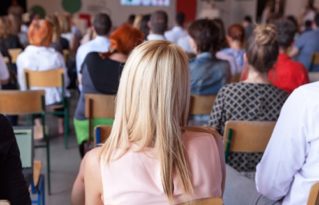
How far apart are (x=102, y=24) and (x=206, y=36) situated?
123 cm

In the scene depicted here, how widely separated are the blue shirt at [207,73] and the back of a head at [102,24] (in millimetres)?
1176

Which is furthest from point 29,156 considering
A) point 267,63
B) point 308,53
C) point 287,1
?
point 287,1

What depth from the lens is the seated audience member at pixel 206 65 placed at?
303cm

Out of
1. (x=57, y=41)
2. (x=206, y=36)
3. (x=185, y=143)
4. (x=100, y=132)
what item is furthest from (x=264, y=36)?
(x=57, y=41)

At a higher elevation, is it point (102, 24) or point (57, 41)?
point (102, 24)

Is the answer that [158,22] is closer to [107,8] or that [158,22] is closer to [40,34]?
[40,34]

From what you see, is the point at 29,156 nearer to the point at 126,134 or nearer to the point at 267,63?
the point at 126,134

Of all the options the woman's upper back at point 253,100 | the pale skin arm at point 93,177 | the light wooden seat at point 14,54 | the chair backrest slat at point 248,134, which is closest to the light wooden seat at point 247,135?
the chair backrest slat at point 248,134

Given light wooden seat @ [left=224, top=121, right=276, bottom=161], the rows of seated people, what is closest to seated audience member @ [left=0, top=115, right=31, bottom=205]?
the rows of seated people

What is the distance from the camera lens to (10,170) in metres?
1.28

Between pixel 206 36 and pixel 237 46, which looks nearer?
pixel 206 36

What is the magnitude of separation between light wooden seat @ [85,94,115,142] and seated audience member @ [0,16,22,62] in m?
1.97

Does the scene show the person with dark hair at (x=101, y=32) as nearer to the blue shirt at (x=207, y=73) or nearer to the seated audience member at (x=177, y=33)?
the blue shirt at (x=207, y=73)

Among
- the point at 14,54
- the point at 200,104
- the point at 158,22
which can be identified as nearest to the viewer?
the point at 200,104
